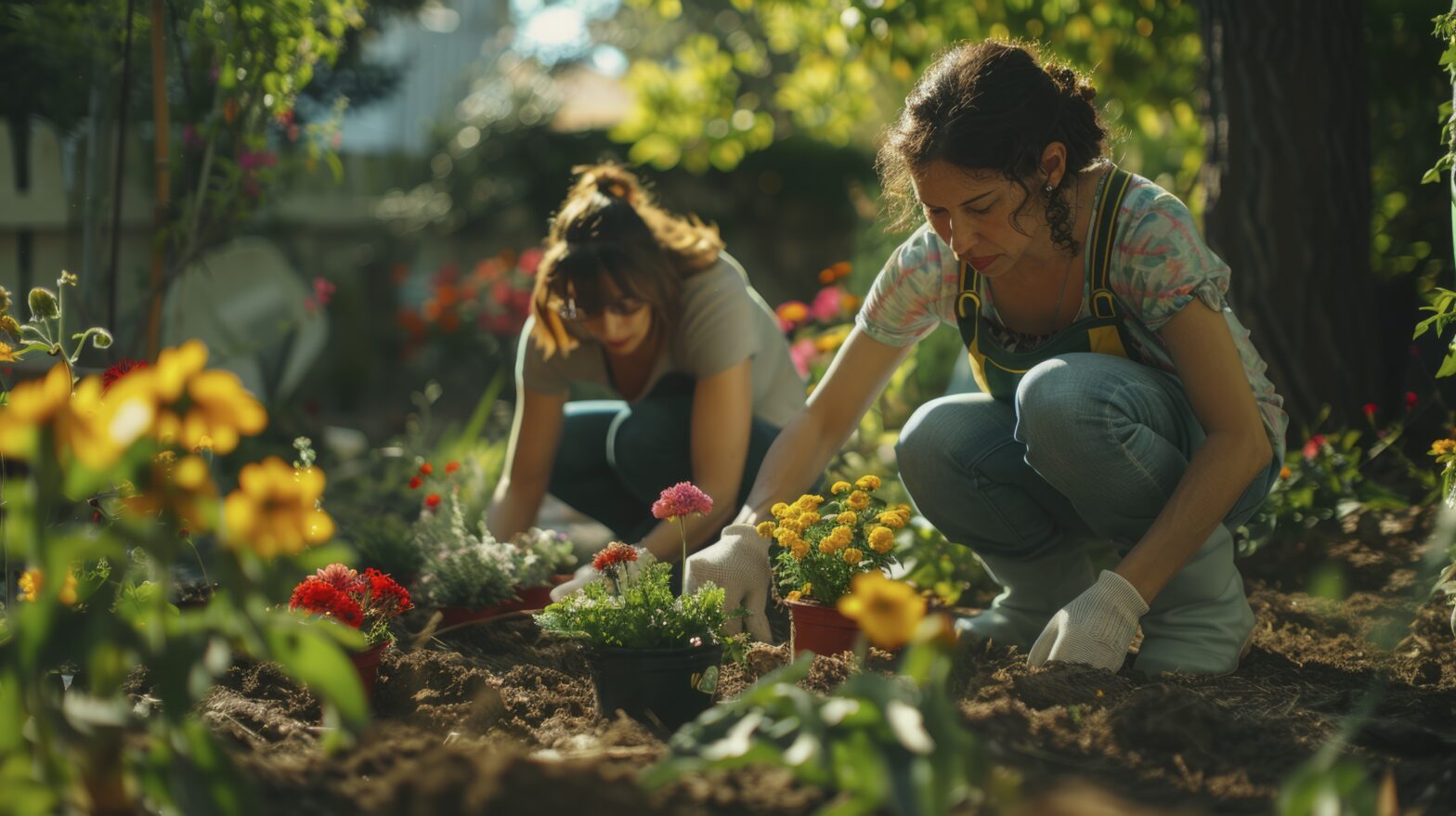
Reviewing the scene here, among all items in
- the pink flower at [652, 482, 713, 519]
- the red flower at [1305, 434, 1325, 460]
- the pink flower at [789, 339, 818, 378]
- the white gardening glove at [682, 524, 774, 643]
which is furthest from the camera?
the pink flower at [789, 339, 818, 378]

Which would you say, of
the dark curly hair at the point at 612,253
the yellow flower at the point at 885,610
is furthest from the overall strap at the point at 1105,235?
the yellow flower at the point at 885,610

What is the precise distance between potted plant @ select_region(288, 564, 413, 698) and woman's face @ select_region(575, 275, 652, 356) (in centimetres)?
72

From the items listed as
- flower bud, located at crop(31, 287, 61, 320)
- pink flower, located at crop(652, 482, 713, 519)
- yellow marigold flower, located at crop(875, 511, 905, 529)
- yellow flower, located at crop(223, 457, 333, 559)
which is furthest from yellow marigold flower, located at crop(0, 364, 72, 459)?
yellow marigold flower, located at crop(875, 511, 905, 529)

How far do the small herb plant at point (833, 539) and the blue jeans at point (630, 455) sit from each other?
0.63 meters

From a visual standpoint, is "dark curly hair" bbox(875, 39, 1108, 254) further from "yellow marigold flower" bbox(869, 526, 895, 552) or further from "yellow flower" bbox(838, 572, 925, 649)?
"yellow flower" bbox(838, 572, 925, 649)

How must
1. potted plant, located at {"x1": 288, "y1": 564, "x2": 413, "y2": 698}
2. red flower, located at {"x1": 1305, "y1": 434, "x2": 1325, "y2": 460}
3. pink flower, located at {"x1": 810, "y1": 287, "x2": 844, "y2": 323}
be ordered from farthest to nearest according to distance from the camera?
pink flower, located at {"x1": 810, "y1": 287, "x2": 844, "y2": 323}, red flower, located at {"x1": 1305, "y1": 434, "x2": 1325, "y2": 460}, potted plant, located at {"x1": 288, "y1": 564, "x2": 413, "y2": 698}

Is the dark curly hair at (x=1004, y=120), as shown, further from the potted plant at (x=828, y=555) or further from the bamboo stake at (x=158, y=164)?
the bamboo stake at (x=158, y=164)

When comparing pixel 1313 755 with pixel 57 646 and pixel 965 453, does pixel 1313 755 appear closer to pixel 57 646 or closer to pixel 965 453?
pixel 965 453

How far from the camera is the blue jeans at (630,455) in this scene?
9.05 ft

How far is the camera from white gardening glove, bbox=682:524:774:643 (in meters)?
2.07

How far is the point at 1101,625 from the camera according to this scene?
180 cm

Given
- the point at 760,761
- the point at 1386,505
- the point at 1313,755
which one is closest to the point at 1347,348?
the point at 1386,505

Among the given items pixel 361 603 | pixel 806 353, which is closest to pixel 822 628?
pixel 361 603

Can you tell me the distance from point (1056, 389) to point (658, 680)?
75 cm
